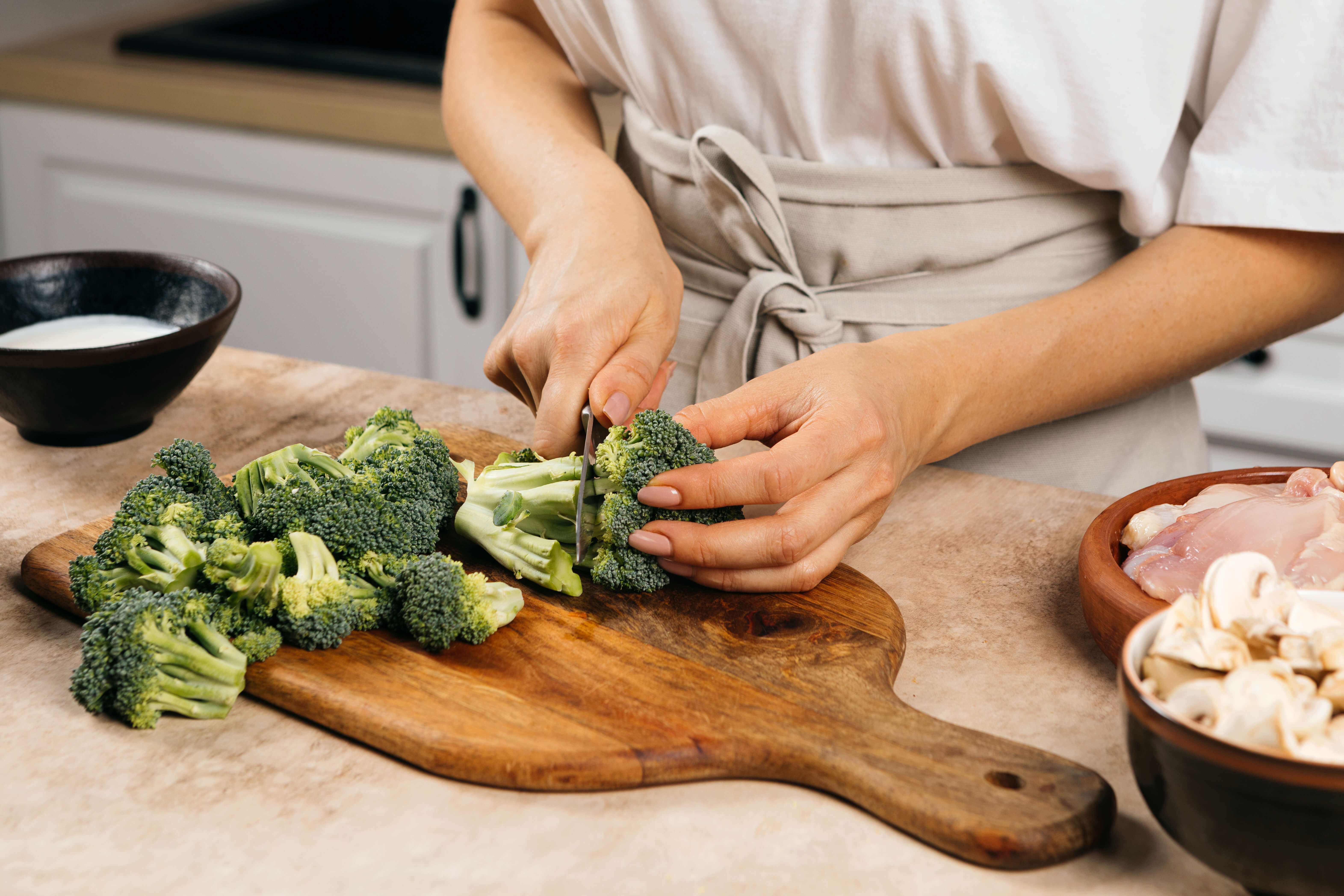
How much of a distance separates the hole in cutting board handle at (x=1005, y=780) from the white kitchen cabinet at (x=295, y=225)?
7.05ft

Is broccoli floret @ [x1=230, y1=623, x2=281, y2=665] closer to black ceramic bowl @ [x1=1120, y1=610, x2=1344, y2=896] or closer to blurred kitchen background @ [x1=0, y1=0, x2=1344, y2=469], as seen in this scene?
black ceramic bowl @ [x1=1120, y1=610, x2=1344, y2=896]

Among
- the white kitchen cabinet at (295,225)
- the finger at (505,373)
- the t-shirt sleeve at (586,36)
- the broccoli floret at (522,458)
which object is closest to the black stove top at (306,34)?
the white kitchen cabinet at (295,225)

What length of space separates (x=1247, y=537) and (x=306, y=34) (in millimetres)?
3337

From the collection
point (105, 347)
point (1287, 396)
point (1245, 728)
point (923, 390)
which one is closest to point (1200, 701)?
point (1245, 728)

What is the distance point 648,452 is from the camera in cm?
106

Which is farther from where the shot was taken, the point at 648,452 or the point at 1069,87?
the point at 1069,87

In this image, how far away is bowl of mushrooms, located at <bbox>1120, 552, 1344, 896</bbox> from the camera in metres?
0.65

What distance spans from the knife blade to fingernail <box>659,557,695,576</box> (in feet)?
0.26

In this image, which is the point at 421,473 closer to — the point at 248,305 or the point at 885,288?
the point at 885,288

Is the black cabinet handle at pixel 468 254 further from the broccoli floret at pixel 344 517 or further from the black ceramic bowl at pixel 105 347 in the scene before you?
the broccoli floret at pixel 344 517

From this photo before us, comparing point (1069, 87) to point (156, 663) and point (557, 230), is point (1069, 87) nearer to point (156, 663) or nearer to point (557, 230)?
point (557, 230)

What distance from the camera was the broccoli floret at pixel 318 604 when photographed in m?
0.97

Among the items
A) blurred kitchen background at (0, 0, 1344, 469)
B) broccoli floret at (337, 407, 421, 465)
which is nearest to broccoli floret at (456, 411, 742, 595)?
broccoli floret at (337, 407, 421, 465)

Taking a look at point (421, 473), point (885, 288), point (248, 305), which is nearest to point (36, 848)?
point (421, 473)
